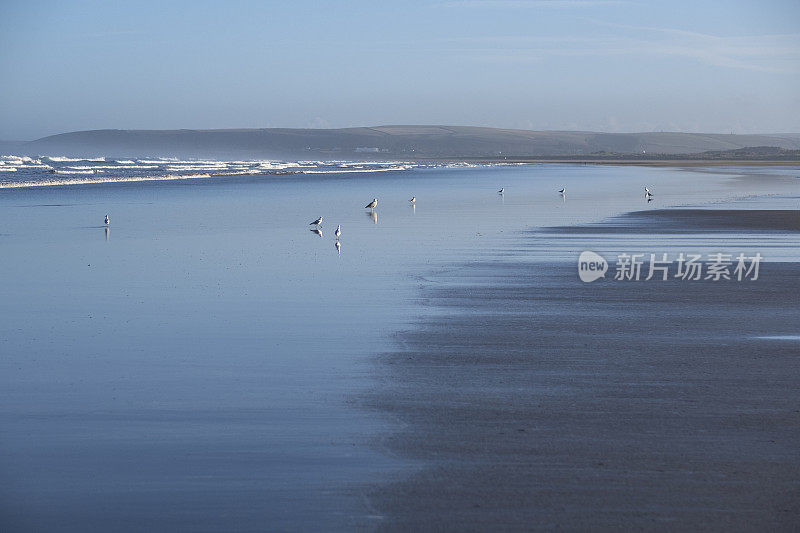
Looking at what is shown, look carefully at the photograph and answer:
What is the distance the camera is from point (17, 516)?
4.98m

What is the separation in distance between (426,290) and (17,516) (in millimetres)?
8190

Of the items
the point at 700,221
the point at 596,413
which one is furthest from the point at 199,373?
the point at 700,221

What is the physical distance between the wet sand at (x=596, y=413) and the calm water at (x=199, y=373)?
0.36 metres

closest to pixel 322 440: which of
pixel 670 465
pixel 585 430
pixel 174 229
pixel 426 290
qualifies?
pixel 585 430

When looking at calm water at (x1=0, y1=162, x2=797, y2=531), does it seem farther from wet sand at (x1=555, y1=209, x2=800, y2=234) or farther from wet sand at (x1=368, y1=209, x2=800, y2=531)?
wet sand at (x1=555, y1=209, x2=800, y2=234)

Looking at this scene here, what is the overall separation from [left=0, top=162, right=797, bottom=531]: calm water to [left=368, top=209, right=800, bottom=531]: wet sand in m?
0.36

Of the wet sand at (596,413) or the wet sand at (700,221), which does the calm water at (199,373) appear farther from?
the wet sand at (700,221)

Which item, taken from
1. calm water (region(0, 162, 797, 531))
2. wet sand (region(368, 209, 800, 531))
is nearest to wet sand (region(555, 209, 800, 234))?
calm water (region(0, 162, 797, 531))

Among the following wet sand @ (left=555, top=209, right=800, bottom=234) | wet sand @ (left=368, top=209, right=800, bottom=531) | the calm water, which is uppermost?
wet sand @ (left=555, top=209, right=800, bottom=234)

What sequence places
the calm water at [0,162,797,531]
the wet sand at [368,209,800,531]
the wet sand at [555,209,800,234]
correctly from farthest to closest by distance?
the wet sand at [555,209,800,234] < the calm water at [0,162,797,531] < the wet sand at [368,209,800,531]

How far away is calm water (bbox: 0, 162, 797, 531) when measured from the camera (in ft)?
17.1

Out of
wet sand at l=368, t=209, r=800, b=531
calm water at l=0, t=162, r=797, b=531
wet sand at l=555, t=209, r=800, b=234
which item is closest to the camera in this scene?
wet sand at l=368, t=209, r=800, b=531

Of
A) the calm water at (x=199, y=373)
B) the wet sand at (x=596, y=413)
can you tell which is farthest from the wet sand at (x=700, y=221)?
the wet sand at (x=596, y=413)

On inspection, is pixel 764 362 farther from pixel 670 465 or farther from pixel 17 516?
pixel 17 516
